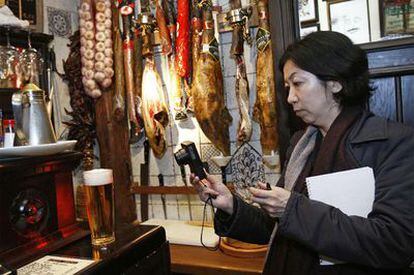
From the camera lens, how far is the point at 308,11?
179 centimetres

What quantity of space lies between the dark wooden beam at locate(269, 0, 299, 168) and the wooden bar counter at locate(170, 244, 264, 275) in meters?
0.57

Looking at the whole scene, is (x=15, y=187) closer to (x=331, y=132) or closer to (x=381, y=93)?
(x=331, y=132)

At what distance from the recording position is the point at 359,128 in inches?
43.9

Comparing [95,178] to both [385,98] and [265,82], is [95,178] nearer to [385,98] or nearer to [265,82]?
[265,82]

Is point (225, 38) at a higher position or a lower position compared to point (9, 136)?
higher

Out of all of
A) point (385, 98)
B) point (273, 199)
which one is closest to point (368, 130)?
point (273, 199)

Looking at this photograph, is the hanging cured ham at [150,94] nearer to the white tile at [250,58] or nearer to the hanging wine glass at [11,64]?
the white tile at [250,58]

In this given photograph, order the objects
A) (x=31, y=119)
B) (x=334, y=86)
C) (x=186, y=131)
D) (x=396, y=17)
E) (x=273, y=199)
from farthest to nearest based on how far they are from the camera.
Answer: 1. (x=186, y=131)
2. (x=396, y=17)
3. (x=31, y=119)
4. (x=334, y=86)
5. (x=273, y=199)

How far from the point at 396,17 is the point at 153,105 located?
1274 millimetres

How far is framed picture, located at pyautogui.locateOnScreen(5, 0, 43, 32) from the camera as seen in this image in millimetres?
2042

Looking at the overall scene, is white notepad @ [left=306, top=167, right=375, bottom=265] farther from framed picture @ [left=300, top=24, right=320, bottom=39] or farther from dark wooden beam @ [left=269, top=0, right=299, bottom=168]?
framed picture @ [left=300, top=24, right=320, bottom=39]

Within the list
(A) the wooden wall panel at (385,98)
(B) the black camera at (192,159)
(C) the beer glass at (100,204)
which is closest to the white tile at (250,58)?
(A) the wooden wall panel at (385,98)

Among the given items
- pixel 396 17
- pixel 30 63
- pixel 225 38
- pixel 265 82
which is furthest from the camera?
pixel 225 38

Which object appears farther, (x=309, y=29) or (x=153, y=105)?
(x=153, y=105)
